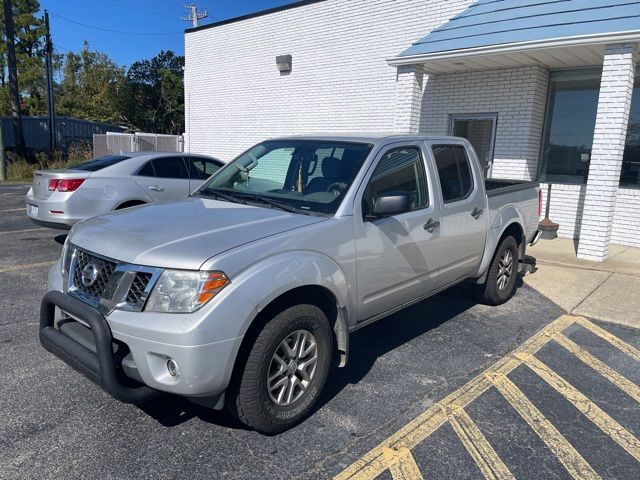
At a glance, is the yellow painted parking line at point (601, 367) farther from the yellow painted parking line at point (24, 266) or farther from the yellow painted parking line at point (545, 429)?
the yellow painted parking line at point (24, 266)

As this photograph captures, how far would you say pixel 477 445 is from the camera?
3.06 m

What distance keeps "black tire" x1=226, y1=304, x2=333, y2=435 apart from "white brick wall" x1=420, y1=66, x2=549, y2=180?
8205mm

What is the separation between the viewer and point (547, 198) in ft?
33.0

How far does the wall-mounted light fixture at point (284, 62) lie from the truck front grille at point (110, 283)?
1194 cm

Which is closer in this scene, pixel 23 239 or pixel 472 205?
pixel 472 205

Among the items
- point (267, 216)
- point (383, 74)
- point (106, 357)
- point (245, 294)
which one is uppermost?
point (383, 74)

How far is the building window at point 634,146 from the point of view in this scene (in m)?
9.22

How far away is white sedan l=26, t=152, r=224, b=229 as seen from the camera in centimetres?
721

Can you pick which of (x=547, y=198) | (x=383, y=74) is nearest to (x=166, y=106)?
(x=383, y=74)

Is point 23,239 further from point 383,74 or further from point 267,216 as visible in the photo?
point 383,74

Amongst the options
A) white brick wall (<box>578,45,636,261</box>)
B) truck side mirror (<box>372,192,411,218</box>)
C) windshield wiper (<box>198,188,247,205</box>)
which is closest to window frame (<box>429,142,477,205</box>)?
truck side mirror (<box>372,192,411,218</box>)

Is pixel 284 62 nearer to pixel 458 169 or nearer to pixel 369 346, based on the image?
pixel 458 169

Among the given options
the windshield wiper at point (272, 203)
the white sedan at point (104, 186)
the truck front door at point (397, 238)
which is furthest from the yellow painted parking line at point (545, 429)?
the white sedan at point (104, 186)

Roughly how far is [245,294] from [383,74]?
10.3m
